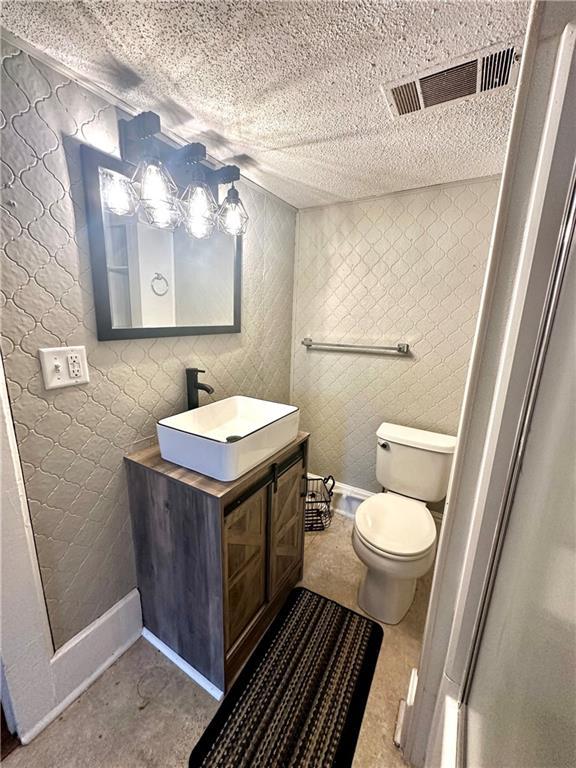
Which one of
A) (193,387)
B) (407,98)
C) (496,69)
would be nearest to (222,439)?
(193,387)

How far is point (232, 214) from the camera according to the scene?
1.47m

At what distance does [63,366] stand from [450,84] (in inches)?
60.2

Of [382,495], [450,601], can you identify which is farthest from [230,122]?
[382,495]

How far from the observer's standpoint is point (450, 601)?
2.96 ft

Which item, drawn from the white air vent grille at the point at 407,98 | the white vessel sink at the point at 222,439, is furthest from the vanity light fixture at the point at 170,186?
the white vessel sink at the point at 222,439

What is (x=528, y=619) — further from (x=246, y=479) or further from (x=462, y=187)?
(x=462, y=187)

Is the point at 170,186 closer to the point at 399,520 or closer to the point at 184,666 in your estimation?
the point at 399,520

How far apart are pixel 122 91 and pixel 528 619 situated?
173 centimetres

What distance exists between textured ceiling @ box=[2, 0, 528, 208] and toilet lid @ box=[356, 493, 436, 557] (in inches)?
67.5

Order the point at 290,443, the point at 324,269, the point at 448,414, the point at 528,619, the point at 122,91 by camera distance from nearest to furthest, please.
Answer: the point at 528,619 < the point at 122,91 < the point at 290,443 < the point at 448,414 < the point at 324,269

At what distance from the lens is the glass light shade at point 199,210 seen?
4.27ft

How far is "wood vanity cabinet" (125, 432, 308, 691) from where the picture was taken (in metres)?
1.12

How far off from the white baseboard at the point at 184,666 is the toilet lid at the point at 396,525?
0.83 metres

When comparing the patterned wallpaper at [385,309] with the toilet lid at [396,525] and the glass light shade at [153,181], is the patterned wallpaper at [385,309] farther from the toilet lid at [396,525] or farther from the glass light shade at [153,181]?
the glass light shade at [153,181]
